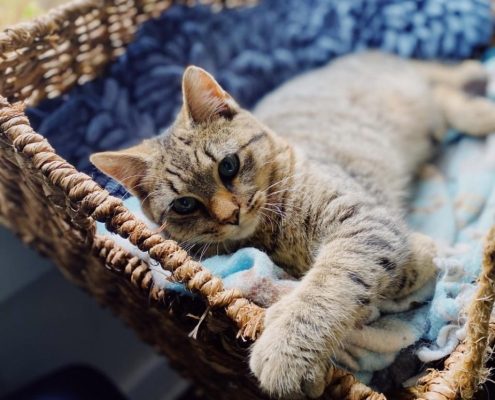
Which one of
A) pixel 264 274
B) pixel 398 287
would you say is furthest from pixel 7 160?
pixel 398 287

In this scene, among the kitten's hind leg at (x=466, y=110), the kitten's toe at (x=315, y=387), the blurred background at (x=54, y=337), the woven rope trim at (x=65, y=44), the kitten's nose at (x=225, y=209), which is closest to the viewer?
the kitten's toe at (x=315, y=387)

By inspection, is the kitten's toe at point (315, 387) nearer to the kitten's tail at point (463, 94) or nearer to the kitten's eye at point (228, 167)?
the kitten's eye at point (228, 167)

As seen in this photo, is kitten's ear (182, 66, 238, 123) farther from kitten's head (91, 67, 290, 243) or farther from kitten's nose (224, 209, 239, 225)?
kitten's nose (224, 209, 239, 225)

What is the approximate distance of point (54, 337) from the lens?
5.37ft

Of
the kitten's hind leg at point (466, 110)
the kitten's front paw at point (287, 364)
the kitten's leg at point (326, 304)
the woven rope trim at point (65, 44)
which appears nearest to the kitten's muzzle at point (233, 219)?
the kitten's leg at point (326, 304)

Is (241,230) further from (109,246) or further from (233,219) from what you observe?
(109,246)

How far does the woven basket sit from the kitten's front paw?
0.7 inches

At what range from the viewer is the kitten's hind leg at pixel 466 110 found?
5.43 ft

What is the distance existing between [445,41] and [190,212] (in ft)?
4.16

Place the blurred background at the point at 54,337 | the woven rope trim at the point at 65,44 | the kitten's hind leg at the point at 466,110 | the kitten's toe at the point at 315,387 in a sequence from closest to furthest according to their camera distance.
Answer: the kitten's toe at the point at 315,387
the woven rope trim at the point at 65,44
the blurred background at the point at 54,337
the kitten's hind leg at the point at 466,110

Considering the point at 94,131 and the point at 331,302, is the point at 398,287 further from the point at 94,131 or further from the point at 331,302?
the point at 94,131

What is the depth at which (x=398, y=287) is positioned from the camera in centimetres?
96

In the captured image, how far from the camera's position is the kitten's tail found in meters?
1.66

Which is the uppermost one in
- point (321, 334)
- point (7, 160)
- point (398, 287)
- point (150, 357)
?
point (7, 160)
